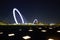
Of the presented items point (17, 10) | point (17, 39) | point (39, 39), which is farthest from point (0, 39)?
point (17, 10)

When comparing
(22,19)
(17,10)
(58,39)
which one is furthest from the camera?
(17,10)

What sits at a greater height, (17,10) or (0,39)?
(17,10)

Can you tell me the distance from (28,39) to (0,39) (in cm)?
48

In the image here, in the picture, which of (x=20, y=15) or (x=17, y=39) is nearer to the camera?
(x=17, y=39)

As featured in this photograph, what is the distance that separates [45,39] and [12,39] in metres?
0.57

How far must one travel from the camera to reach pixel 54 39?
2.52 metres

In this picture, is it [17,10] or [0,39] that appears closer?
[0,39]

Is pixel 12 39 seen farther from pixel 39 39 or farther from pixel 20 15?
pixel 20 15

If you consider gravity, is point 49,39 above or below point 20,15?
below

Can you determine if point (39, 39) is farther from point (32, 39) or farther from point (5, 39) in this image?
point (5, 39)

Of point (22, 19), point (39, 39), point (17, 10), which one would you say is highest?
point (17, 10)

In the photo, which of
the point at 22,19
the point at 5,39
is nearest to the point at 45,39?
the point at 5,39

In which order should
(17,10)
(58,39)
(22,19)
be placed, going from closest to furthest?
(58,39) < (22,19) < (17,10)

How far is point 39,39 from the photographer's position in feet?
8.48
